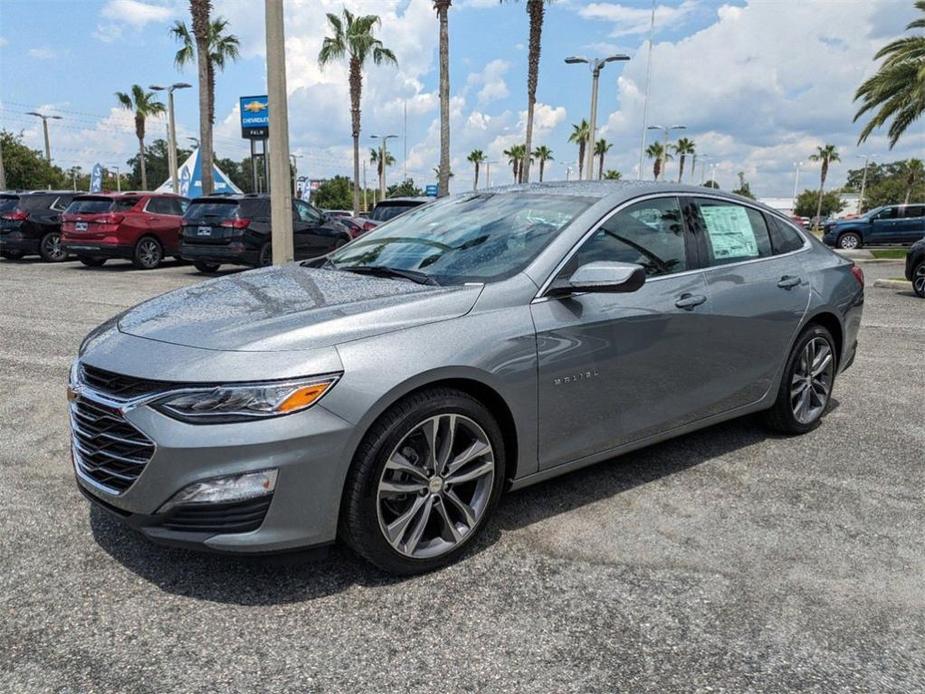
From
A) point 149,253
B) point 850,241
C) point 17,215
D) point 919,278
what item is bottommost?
point 850,241

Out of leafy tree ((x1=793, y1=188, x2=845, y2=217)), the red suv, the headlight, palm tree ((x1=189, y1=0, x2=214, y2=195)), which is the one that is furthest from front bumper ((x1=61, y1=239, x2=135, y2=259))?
leafy tree ((x1=793, y1=188, x2=845, y2=217))

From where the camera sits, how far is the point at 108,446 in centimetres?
265

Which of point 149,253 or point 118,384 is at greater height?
point 118,384

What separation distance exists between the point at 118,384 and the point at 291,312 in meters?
0.67

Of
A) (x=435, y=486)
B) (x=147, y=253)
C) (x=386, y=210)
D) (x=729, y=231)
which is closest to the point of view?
(x=435, y=486)

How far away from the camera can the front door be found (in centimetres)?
318

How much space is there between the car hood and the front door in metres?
0.51

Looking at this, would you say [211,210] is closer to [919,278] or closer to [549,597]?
[919,278]

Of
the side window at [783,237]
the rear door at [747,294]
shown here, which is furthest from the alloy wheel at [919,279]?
the rear door at [747,294]

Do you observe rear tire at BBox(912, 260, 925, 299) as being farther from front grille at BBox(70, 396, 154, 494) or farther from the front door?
front grille at BBox(70, 396, 154, 494)

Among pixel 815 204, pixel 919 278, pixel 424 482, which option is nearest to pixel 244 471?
pixel 424 482

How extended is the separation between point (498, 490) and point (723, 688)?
115 centimetres

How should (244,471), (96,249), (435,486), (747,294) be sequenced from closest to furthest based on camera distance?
(244,471)
(435,486)
(747,294)
(96,249)

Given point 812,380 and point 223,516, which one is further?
point 812,380
